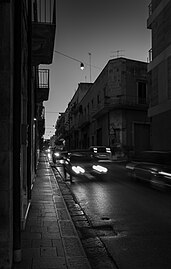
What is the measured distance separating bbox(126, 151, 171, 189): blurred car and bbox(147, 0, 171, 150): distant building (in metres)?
8.82

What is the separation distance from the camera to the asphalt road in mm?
4883

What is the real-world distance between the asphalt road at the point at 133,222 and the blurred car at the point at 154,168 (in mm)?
465

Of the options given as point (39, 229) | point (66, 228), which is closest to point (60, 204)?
point (66, 228)

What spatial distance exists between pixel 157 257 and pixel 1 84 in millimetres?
3205

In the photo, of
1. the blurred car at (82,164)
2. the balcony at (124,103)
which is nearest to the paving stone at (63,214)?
the blurred car at (82,164)

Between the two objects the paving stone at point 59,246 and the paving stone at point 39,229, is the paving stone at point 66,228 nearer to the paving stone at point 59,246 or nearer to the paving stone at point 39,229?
the paving stone at point 39,229

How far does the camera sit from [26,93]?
7.88 m

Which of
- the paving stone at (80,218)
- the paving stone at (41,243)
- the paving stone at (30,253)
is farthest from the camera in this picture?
the paving stone at (80,218)

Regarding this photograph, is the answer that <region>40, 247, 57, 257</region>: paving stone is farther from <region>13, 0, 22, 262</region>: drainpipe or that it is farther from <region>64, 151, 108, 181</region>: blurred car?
<region>64, 151, 108, 181</region>: blurred car

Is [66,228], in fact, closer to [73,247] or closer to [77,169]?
[73,247]

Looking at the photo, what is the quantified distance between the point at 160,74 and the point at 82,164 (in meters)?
10.2

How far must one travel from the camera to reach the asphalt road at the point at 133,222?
4883mm

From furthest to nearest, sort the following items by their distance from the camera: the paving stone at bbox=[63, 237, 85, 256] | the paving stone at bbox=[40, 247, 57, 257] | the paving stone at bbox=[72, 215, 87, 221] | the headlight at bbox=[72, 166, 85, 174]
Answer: the headlight at bbox=[72, 166, 85, 174] < the paving stone at bbox=[72, 215, 87, 221] < the paving stone at bbox=[63, 237, 85, 256] < the paving stone at bbox=[40, 247, 57, 257]

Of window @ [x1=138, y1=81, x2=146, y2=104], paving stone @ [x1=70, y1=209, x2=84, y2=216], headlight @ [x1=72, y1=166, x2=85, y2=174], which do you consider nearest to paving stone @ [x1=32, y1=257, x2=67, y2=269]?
paving stone @ [x1=70, y1=209, x2=84, y2=216]
